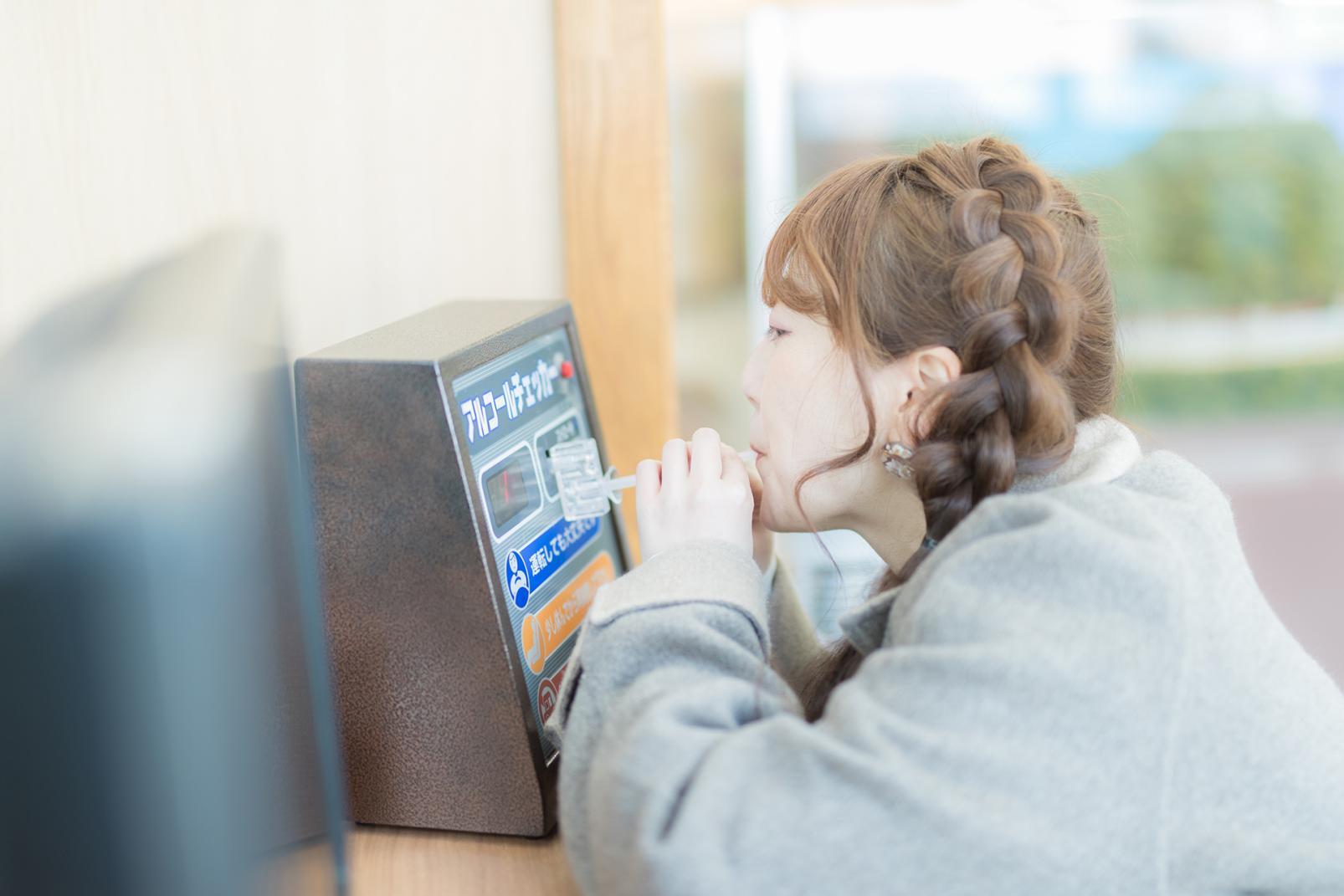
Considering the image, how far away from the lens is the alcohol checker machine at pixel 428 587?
750 millimetres

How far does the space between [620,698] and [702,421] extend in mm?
1048

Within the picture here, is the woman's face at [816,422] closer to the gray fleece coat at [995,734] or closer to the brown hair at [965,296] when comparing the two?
the brown hair at [965,296]

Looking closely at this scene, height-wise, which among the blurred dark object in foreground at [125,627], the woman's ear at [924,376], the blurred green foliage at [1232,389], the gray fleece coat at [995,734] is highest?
the blurred dark object in foreground at [125,627]

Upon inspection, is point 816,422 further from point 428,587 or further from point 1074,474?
point 428,587

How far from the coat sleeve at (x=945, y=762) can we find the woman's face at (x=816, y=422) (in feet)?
0.60

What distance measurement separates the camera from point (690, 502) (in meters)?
0.84

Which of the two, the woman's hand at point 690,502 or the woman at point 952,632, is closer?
the woman at point 952,632

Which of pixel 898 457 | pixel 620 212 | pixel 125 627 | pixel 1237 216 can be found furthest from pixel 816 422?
pixel 1237 216

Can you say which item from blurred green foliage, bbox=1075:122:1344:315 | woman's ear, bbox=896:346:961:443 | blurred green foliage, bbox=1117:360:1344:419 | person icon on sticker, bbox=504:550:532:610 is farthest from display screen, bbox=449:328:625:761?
blurred green foliage, bbox=1117:360:1344:419

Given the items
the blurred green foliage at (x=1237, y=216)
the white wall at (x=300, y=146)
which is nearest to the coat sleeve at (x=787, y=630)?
the white wall at (x=300, y=146)

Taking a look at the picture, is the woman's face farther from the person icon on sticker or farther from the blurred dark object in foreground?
the blurred dark object in foreground

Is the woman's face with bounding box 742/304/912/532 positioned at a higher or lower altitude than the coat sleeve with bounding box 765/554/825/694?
higher

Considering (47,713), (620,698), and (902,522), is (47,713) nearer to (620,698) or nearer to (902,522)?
(620,698)

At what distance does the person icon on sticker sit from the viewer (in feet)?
2.58
